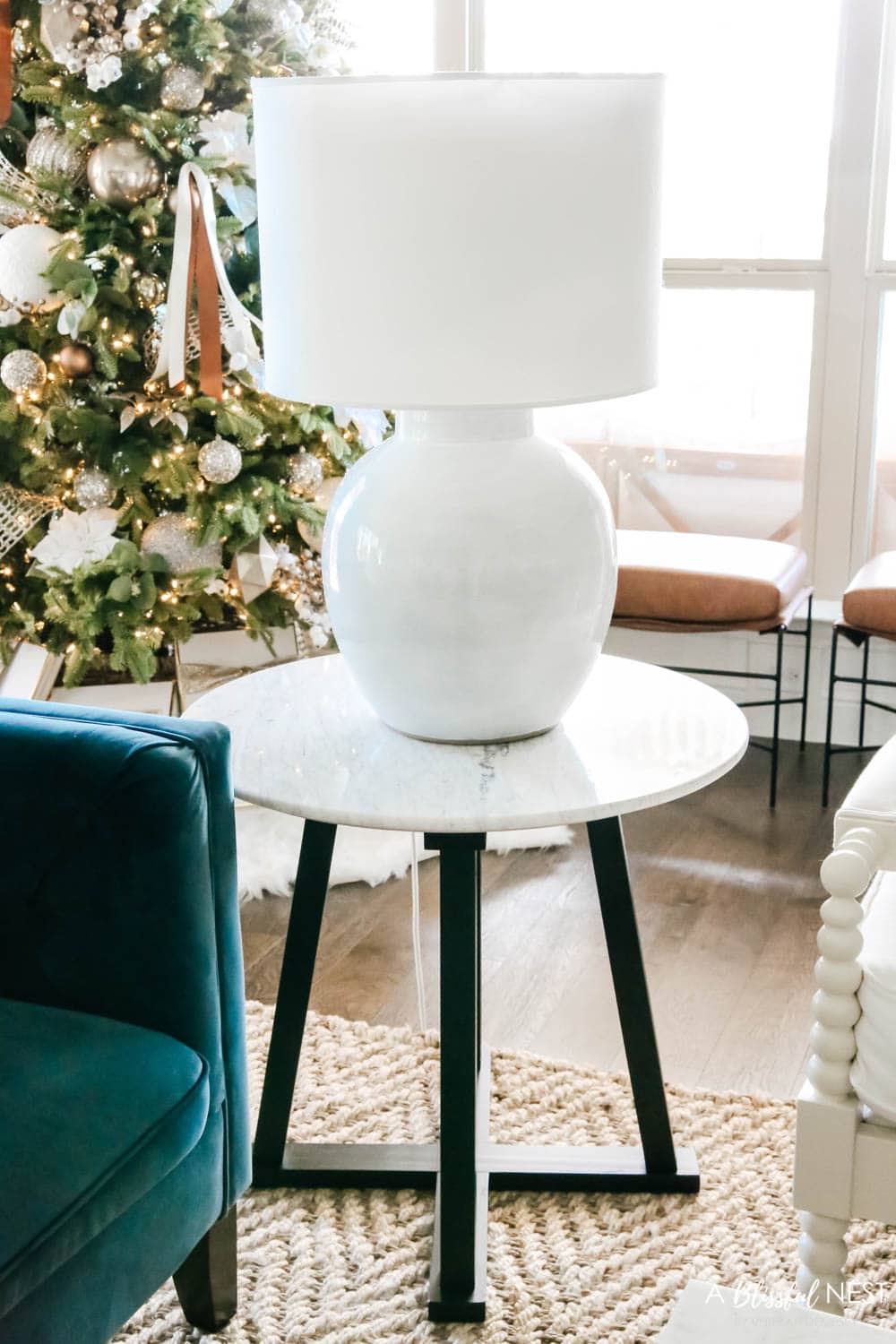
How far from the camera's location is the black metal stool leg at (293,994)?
1.74 meters

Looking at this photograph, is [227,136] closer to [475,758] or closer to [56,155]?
[56,155]

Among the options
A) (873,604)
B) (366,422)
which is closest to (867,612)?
(873,604)

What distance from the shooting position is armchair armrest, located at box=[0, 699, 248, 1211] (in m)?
1.38

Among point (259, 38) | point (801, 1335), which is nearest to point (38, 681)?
point (259, 38)

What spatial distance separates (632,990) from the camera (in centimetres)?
176

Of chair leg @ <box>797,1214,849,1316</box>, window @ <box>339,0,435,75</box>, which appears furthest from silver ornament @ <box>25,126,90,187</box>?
chair leg @ <box>797,1214,849,1316</box>

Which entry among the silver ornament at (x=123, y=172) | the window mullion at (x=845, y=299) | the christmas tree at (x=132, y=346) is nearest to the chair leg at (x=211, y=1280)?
the christmas tree at (x=132, y=346)

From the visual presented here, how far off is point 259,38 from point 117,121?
0.35 meters

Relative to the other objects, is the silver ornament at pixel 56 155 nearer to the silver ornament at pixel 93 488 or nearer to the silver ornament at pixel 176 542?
the silver ornament at pixel 93 488

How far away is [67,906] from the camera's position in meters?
1.41

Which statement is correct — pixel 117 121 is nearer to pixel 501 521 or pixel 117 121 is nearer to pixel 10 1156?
pixel 501 521

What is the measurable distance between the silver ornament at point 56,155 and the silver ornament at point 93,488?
55 centimetres

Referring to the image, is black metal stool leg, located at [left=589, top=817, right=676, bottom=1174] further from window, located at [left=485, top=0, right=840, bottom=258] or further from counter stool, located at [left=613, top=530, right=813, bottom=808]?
window, located at [left=485, top=0, right=840, bottom=258]

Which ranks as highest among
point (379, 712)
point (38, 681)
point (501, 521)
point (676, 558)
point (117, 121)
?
point (117, 121)
